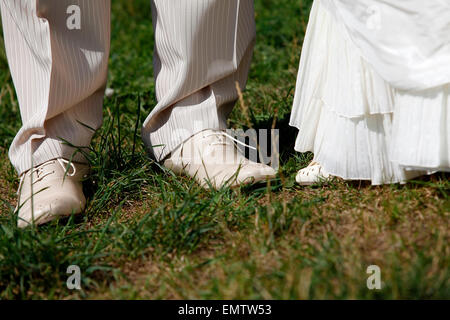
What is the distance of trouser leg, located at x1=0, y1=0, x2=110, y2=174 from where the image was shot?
5.69ft

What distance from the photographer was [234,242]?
4.71 ft

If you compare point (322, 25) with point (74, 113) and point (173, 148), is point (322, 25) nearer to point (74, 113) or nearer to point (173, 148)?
point (173, 148)

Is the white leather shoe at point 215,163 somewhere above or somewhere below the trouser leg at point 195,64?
below

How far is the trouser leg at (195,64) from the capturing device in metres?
1.77

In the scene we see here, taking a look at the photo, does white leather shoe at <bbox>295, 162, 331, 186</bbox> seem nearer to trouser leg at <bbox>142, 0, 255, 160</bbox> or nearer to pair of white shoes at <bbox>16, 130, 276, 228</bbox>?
pair of white shoes at <bbox>16, 130, 276, 228</bbox>

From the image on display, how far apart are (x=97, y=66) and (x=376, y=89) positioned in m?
0.85

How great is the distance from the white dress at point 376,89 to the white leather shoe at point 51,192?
687 millimetres

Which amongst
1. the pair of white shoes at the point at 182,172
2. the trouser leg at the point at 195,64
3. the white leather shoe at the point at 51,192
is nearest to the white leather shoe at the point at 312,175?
the pair of white shoes at the point at 182,172

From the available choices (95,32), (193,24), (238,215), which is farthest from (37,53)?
(238,215)

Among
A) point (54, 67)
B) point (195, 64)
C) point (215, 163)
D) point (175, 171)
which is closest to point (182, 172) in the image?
point (175, 171)

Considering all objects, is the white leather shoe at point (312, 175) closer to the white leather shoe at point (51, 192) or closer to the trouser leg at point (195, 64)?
the trouser leg at point (195, 64)

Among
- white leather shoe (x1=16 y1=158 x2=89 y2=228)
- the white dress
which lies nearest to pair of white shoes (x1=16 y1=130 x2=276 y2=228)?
white leather shoe (x1=16 y1=158 x2=89 y2=228)

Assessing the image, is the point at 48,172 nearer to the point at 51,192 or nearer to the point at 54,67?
the point at 51,192
